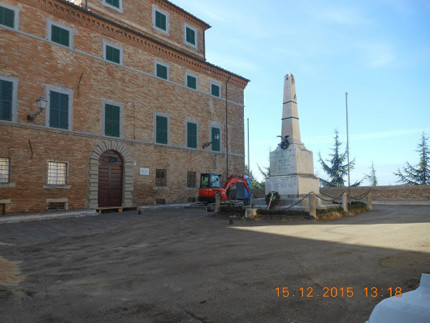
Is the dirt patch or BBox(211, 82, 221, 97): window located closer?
the dirt patch

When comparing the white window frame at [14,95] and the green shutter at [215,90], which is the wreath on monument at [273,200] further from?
the green shutter at [215,90]

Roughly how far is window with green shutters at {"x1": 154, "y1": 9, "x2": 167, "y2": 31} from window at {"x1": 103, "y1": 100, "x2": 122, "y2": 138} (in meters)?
7.72

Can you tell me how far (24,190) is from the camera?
14016 millimetres

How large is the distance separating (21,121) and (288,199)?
501 inches

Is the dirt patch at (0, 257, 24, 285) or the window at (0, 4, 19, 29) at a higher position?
the window at (0, 4, 19, 29)

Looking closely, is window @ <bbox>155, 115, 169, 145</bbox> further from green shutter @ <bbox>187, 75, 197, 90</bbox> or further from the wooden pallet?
the wooden pallet

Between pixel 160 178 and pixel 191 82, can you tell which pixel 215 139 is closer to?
pixel 191 82

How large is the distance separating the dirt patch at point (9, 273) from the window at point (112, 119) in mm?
12714

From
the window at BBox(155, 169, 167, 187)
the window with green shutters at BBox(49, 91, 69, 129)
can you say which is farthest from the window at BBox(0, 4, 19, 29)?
the window at BBox(155, 169, 167, 187)

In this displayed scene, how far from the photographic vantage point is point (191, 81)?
2300cm

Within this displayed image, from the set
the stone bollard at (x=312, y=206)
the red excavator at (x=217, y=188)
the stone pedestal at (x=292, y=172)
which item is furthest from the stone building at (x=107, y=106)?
the stone bollard at (x=312, y=206)

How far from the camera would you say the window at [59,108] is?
1530cm

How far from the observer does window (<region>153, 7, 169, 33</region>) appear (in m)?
21.9

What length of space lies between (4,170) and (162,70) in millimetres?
11600
